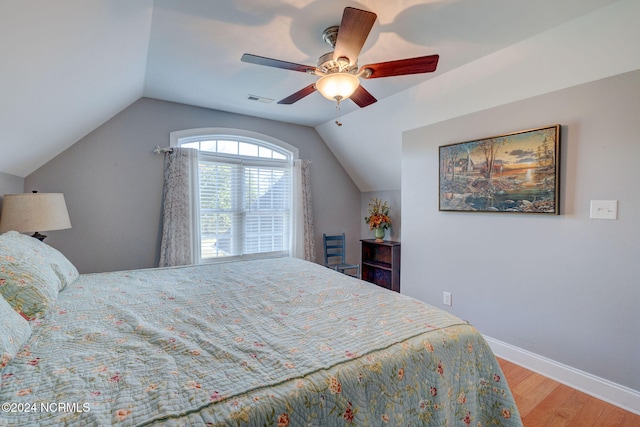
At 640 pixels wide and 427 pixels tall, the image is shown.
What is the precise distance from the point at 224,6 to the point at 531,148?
2.37 metres

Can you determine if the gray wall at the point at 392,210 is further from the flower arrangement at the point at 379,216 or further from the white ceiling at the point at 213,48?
the white ceiling at the point at 213,48

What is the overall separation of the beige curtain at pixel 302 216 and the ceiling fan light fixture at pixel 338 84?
2.34m

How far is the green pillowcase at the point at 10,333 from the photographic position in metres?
0.91

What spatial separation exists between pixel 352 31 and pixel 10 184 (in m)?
3.00

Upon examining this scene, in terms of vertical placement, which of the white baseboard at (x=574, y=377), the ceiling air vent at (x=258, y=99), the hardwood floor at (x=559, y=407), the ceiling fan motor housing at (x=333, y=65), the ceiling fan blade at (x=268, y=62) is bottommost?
the hardwood floor at (x=559, y=407)

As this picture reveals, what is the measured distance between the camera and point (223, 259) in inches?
148

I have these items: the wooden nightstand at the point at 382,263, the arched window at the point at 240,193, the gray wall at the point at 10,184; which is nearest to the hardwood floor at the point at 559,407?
the wooden nightstand at the point at 382,263

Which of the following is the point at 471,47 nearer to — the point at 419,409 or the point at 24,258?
the point at 419,409

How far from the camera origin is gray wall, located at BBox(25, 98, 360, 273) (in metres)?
2.93

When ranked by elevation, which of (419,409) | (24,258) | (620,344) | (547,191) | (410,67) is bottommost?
(620,344)

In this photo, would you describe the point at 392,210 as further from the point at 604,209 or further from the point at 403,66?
the point at 403,66

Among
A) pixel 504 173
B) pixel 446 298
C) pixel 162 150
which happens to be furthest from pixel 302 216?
pixel 504 173

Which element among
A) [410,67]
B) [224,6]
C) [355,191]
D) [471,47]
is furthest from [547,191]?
[355,191]

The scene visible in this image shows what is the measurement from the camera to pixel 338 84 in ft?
5.93
